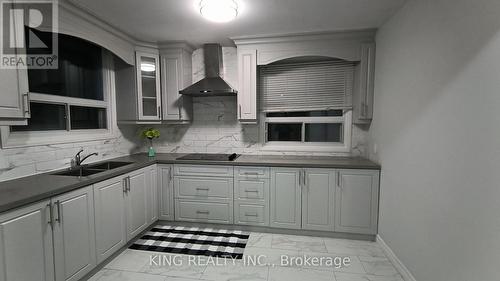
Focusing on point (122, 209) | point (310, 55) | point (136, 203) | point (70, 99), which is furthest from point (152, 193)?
point (310, 55)

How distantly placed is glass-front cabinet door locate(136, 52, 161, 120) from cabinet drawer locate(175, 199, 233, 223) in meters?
1.26

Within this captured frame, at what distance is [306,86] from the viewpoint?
3.20 m

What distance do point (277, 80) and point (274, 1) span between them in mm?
Result: 1268

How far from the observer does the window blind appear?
10.2 feet

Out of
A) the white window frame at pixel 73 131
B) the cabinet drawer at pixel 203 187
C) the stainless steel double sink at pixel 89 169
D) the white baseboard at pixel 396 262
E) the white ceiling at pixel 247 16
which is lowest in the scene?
the white baseboard at pixel 396 262

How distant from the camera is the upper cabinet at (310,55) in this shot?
9.12 feet

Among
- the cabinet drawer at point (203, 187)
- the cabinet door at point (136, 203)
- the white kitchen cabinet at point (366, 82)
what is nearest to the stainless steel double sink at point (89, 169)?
the cabinet door at point (136, 203)

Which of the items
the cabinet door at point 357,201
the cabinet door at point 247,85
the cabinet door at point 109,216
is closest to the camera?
the cabinet door at point 109,216

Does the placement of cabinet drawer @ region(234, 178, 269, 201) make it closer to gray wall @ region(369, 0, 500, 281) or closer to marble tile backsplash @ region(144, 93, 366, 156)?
marble tile backsplash @ region(144, 93, 366, 156)

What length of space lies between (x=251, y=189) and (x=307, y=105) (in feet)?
4.57

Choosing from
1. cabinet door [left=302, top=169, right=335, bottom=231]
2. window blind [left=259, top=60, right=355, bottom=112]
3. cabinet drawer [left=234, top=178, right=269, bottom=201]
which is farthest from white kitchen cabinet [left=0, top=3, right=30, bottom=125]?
cabinet door [left=302, top=169, right=335, bottom=231]

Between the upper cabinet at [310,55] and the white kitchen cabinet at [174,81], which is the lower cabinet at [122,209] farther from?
the upper cabinet at [310,55]

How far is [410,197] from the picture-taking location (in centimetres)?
198

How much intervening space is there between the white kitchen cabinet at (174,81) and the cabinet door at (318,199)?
1.93m
